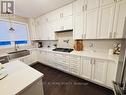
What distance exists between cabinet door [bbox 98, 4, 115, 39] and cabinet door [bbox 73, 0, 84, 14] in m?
0.57

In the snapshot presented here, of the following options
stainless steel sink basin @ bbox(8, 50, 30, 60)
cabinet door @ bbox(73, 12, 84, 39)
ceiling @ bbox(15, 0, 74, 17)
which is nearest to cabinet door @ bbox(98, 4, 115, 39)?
cabinet door @ bbox(73, 12, 84, 39)

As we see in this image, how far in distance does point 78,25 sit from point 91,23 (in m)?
0.41

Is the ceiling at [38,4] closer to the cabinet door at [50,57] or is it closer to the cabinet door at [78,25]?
the cabinet door at [78,25]

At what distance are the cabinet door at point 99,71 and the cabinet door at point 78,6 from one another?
1.58 m

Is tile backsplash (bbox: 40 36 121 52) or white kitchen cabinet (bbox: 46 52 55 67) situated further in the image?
white kitchen cabinet (bbox: 46 52 55 67)

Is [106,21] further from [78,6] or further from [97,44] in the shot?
[78,6]

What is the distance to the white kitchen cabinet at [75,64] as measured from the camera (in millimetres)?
2142

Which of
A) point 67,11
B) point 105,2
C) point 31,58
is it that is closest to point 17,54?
point 31,58

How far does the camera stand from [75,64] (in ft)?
7.29

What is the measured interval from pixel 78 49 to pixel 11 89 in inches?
82.2

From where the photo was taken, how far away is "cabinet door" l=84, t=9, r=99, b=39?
190cm

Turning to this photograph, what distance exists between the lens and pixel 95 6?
1850 mm

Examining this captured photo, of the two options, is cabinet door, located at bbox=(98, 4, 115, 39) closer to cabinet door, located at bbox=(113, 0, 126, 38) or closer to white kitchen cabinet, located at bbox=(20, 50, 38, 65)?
cabinet door, located at bbox=(113, 0, 126, 38)

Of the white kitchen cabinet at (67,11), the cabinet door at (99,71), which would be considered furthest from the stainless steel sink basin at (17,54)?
the cabinet door at (99,71)
